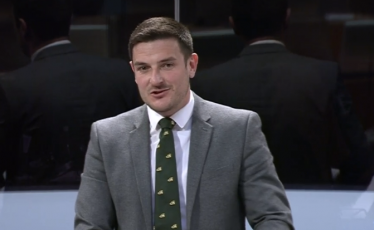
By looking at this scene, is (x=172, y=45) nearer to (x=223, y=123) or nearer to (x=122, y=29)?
(x=223, y=123)

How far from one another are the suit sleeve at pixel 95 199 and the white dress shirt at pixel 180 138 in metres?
0.13

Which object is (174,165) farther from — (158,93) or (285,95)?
(285,95)

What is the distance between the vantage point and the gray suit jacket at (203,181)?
5.12ft

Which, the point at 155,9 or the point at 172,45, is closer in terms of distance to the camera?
the point at 172,45

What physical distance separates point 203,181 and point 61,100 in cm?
135

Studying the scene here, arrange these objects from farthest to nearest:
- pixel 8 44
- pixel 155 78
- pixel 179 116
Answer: pixel 8 44 → pixel 179 116 → pixel 155 78

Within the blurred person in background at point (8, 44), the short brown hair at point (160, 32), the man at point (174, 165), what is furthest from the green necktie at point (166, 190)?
the blurred person in background at point (8, 44)

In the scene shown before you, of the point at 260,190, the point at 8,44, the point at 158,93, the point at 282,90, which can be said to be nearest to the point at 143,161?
the point at 158,93

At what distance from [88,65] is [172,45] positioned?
50.8 inches

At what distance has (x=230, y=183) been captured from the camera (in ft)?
5.14

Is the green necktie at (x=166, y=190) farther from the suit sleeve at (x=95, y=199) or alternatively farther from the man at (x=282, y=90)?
the man at (x=282, y=90)

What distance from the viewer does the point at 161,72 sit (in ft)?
5.04

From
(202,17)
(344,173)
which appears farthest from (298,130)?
(202,17)

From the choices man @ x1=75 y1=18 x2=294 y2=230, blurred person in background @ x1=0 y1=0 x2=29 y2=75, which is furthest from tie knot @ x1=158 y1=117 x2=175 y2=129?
blurred person in background @ x1=0 y1=0 x2=29 y2=75
